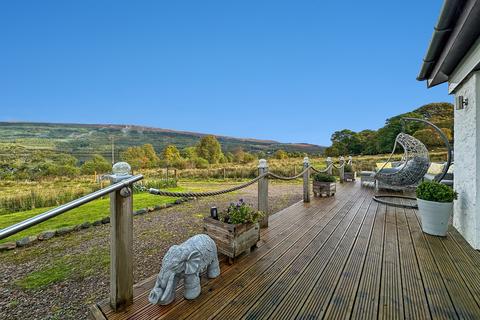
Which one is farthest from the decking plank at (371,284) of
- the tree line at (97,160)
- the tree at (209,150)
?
the tree at (209,150)

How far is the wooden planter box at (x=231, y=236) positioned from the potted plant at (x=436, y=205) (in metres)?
2.42

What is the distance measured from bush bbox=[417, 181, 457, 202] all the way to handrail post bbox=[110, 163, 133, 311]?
11.8 feet

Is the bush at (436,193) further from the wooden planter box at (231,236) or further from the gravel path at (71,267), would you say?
the gravel path at (71,267)

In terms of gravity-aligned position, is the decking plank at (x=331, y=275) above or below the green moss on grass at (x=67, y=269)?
above

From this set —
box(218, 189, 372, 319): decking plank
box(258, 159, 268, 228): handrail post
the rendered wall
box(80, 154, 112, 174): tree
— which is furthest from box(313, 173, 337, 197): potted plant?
box(80, 154, 112, 174): tree

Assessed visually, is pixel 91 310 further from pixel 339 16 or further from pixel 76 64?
pixel 76 64

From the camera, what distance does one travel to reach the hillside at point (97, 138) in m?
31.4

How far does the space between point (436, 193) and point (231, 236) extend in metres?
2.78

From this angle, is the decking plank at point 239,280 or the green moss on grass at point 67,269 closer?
the decking plank at point 239,280

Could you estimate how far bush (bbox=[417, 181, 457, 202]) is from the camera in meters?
2.81

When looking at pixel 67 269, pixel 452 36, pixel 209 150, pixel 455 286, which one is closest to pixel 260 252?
pixel 455 286

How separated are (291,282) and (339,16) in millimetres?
13552

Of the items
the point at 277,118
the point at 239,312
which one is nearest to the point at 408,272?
the point at 239,312

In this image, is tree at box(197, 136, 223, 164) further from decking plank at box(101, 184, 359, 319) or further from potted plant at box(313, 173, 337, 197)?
decking plank at box(101, 184, 359, 319)
